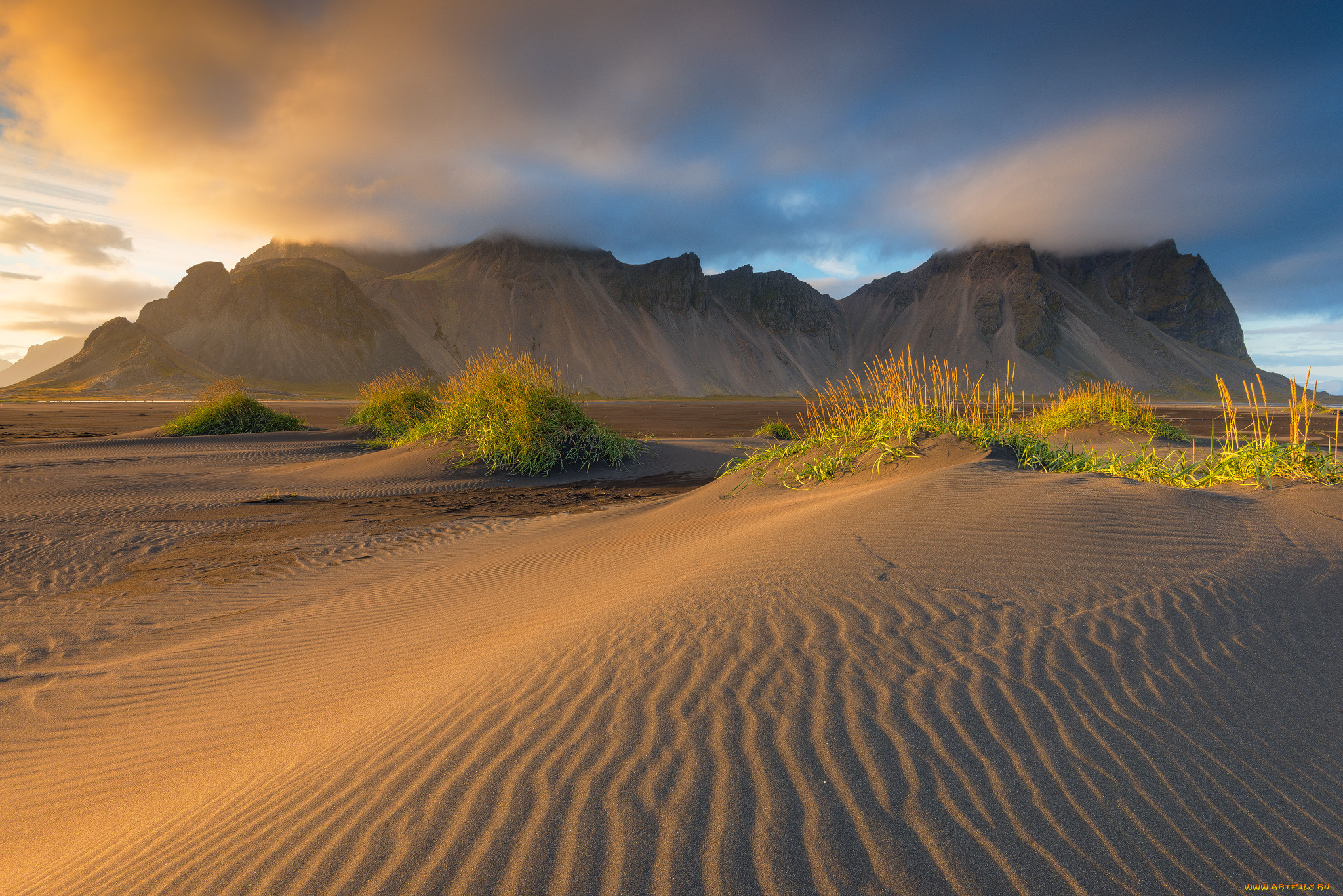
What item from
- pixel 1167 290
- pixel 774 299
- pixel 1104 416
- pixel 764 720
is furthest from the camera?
pixel 1167 290

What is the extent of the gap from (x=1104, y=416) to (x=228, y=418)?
22223 mm

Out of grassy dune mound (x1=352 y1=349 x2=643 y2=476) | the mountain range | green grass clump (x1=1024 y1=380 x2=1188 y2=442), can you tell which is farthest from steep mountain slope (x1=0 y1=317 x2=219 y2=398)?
green grass clump (x1=1024 y1=380 x2=1188 y2=442)

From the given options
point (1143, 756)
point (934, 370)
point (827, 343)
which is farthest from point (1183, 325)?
point (1143, 756)

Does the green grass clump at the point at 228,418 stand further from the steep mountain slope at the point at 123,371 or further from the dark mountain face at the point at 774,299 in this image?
the dark mountain face at the point at 774,299

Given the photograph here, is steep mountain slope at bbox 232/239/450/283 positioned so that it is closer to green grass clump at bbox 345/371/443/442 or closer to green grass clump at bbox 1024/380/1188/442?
green grass clump at bbox 345/371/443/442

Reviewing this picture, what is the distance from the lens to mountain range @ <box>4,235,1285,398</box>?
213 feet

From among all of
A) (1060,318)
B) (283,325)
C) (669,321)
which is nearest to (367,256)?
(283,325)

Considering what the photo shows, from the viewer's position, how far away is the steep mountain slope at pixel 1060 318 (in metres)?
77.9

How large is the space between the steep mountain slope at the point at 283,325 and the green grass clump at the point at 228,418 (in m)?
47.3

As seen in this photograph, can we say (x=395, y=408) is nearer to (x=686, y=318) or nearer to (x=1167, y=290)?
(x=686, y=318)

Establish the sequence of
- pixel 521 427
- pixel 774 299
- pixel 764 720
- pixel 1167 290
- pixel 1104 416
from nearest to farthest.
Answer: pixel 764 720 → pixel 521 427 → pixel 1104 416 → pixel 774 299 → pixel 1167 290

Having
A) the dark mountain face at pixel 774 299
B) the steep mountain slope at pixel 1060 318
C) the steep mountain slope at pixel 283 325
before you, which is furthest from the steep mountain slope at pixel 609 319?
the steep mountain slope at pixel 1060 318

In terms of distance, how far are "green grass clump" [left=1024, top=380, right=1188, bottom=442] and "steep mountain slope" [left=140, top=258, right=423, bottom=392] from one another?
62.2m

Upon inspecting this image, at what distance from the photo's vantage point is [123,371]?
2143 inches
